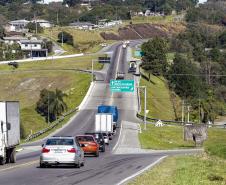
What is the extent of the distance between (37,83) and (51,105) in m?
26.6

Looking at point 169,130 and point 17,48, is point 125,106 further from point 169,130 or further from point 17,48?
point 17,48

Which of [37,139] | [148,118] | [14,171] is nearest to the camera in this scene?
[14,171]

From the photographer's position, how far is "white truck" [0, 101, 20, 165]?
112 ft

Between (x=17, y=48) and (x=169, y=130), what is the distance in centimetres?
10266

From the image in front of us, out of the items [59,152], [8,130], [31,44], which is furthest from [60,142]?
[31,44]

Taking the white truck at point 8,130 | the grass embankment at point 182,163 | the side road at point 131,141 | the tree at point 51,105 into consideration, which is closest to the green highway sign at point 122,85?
the side road at point 131,141

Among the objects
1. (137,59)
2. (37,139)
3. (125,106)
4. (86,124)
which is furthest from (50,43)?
(37,139)

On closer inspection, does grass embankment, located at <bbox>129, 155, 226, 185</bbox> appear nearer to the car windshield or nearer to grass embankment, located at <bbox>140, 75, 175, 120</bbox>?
the car windshield

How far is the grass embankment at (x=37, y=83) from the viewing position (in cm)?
11625

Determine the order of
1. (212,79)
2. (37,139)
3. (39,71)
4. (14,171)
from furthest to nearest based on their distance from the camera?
(212,79) → (39,71) → (37,139) → (14,171)

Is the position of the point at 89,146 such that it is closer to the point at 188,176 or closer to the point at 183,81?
the point at 188,176

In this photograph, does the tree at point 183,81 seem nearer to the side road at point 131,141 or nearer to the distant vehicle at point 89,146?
the side road at point 131,141

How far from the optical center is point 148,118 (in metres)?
102

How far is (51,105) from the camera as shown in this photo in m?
109
